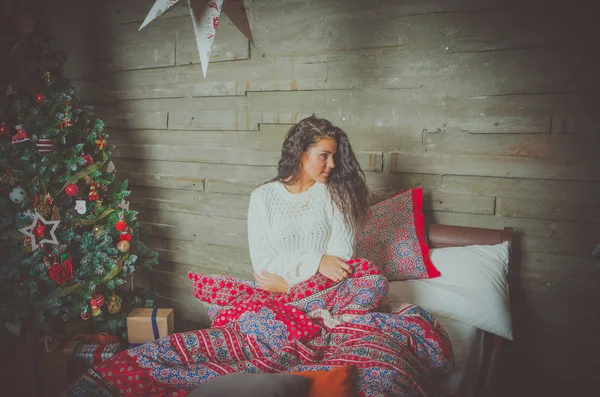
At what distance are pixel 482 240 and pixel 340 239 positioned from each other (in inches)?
30.8

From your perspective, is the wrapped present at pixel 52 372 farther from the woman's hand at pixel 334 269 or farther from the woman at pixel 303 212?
the woman's hand at pixel 334 269

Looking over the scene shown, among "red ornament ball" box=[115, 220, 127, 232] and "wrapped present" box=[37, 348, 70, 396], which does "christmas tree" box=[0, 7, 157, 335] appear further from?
"wrapped present" box=[37, 348, 70, 396]

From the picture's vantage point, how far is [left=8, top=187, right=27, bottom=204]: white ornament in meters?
1.99

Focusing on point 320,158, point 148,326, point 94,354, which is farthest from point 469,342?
point 94,354

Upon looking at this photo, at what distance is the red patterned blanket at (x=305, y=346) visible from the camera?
1.25 m

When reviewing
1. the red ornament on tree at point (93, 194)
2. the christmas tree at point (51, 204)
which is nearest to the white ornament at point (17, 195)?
the christmas tree at point (51, 204)

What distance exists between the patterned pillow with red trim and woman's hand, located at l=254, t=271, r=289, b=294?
47 cm

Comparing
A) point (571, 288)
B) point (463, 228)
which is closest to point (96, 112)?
point (463, 228)

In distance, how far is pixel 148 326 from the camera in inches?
86.2

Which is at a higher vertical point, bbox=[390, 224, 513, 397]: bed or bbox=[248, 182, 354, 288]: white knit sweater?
bbox=[248, 182, 354, 288]: white knit sweater

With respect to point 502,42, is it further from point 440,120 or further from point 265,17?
point 265,17

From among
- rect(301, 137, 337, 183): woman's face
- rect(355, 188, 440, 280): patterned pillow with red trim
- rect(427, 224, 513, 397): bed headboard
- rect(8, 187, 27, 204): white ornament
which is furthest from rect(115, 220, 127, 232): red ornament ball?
rect(427, 224, 513, 397): bed headboard

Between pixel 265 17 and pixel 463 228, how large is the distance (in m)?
1.62

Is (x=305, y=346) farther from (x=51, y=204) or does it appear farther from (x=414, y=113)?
(x=51, y=204)
